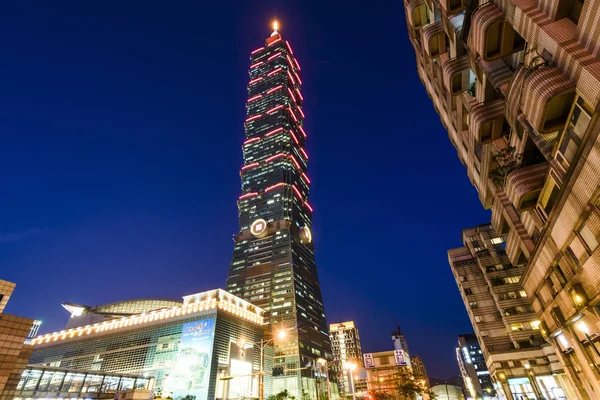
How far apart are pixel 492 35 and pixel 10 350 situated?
3388cm

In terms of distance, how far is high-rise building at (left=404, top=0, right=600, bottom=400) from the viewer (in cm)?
1502

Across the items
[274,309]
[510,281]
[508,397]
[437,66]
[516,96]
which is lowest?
[508,397]

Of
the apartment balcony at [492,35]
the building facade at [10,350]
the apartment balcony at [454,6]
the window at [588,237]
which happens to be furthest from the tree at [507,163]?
the building facade at [10,350]

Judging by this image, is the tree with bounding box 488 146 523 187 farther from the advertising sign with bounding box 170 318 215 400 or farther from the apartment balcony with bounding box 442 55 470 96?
the advertising sign with bounding box 170 318 215 400

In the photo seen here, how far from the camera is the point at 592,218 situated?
16.4 metres

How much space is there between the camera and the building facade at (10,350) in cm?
1627

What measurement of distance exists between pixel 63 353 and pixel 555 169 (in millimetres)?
136579

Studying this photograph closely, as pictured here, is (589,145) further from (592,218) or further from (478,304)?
(478,304)

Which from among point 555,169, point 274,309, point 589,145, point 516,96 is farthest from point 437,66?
point 274,309

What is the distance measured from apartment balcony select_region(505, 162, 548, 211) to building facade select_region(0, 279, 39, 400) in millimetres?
31069

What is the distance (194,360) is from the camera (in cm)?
7950

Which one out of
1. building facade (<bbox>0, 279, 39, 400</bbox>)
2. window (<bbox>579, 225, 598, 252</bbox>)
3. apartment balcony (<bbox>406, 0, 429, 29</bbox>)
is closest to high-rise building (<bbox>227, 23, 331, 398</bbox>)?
building facade (<bbox>0, 279, 39, 400</bbox>)

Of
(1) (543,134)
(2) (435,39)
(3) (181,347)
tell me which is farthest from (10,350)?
(3) (181,347)

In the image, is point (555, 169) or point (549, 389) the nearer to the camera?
point (555, 169)
